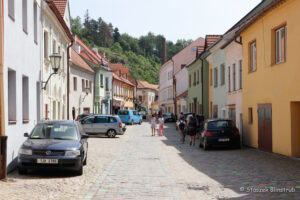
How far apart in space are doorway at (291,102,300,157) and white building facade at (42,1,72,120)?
1041 centimetres

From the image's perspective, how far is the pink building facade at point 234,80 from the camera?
72.1 ft

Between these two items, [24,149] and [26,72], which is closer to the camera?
[24,149]

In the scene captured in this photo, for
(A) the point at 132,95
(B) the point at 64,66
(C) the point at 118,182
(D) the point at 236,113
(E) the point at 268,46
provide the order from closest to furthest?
(C) the point at 118,182, (E) the point at 268,46, (D) the point at 236,113, (B) the point at 64,66, (A) the point at 132,95

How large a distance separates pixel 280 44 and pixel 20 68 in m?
9.33

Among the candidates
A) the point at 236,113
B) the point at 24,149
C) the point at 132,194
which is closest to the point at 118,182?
the point at 132,194

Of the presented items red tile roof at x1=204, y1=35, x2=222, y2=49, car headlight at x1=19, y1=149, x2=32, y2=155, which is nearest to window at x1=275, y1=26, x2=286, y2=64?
car headlight at x1=19, y1=149, x2=32, y2=155

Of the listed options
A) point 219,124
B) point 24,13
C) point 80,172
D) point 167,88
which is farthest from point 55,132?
point 167,88

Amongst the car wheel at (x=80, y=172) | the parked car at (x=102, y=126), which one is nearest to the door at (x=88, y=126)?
the parked car at (x=102, y=126)

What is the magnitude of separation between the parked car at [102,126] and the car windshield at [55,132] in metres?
16.7

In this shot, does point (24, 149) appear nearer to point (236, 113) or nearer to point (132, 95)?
point (236, 113)

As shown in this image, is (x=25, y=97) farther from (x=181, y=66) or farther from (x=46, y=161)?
(x=181, y=66)

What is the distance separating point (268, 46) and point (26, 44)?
917cm

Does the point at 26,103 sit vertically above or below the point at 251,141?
above

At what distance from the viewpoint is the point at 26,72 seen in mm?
14578
